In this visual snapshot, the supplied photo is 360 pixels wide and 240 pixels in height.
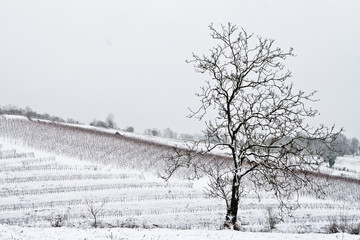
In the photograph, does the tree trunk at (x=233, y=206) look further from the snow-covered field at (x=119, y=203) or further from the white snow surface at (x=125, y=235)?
the white snow surface at (x=125, y=235)

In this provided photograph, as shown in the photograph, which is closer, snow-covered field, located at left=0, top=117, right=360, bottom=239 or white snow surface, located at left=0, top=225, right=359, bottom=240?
white snow surface, located at left=0, top=225, right=359, bottom=240

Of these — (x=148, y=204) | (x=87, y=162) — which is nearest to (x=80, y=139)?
(x=87, y=162)

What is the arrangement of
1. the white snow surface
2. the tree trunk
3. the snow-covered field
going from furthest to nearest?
1. the tree trunk
2. the snow-covered field
3. the white snow surface

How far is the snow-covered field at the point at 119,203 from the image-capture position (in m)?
10.2

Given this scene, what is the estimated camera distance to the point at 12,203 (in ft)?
59.0

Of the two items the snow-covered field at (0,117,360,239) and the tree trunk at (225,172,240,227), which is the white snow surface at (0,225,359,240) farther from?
the tree trunk at (225,172,240,227)

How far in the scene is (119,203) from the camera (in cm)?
1891

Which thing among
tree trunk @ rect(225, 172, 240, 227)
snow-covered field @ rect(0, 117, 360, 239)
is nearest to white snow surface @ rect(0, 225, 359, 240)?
snow-covered field @ rect(0, 117, 360, 239)

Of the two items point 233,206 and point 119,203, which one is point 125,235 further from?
point 119,203

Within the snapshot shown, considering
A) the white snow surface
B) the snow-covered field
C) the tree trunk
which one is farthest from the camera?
the tree trunk

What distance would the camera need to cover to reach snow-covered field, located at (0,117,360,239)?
33.5 ft

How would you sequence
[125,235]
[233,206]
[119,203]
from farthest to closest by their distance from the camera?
1. [119,203]
2. [233,206]
3. [125,235]

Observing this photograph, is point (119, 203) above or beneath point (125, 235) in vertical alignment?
beneath

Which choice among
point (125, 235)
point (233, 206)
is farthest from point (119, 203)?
point (125, 235)
